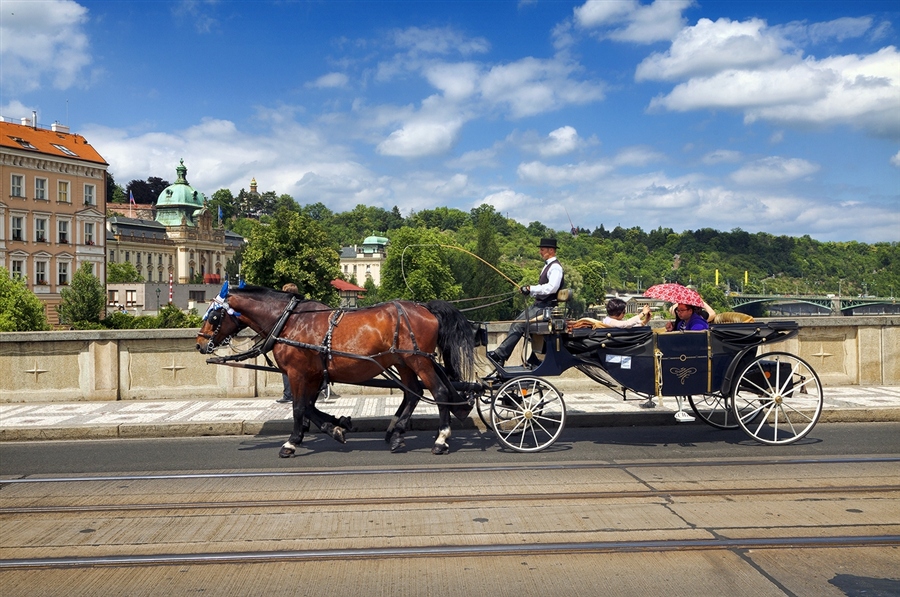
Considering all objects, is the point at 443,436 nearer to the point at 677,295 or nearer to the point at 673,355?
the point at 673,355

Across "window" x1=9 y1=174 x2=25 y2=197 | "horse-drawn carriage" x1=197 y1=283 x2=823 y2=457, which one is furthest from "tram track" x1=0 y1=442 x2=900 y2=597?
"window" x1=9 y1=174 x2=25 y2=197

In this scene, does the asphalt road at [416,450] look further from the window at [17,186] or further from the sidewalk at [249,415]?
the window at [17,186]

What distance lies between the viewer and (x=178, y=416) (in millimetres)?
12148

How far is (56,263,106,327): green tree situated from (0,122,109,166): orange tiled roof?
1419 cm

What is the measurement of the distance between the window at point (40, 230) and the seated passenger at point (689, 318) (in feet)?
268

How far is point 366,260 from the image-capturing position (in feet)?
585

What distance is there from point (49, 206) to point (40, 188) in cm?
188

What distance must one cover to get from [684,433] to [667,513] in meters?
3.98

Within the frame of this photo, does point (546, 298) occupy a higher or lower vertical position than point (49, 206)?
lower

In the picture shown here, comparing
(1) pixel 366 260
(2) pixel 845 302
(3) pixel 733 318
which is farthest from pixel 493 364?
(1) pixel 366 260

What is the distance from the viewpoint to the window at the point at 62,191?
8188 cm

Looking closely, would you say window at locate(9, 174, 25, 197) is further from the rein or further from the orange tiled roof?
the rein

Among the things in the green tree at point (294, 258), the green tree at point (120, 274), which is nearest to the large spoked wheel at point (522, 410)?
the green tree at point (294, 258)

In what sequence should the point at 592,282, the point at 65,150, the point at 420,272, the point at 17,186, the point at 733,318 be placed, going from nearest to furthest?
the point at 733,318 → the point at 17,186 → the point at 65,150 → the point at 420,272 → the point at 592,282
